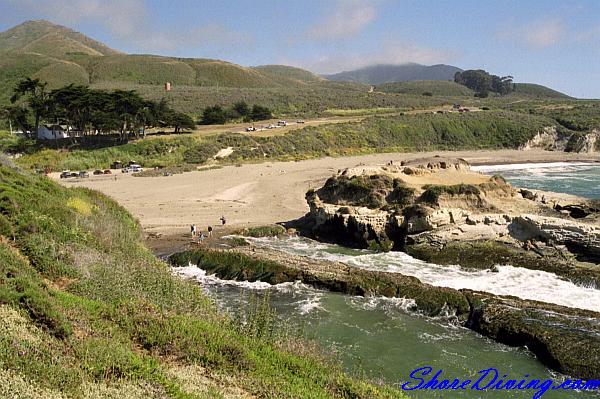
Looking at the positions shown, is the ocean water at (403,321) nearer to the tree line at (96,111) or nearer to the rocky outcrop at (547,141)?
the tree line at (96,111)

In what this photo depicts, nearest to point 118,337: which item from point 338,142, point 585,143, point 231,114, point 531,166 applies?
point 338,142

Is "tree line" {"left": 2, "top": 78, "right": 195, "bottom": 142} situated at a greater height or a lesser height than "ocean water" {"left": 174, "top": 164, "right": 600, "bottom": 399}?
greater

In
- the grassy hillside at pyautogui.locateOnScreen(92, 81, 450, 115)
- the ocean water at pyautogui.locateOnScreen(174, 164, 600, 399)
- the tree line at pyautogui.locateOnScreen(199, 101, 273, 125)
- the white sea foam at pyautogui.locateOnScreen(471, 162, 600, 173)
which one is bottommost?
the ocean water at pyautogui.locateOnScreen(174, 164, 600, 399)

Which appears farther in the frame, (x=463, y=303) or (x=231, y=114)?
(x=231, y=114)

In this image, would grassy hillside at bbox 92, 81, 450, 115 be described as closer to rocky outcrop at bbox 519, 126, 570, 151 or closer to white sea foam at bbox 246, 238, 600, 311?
rocky outcrop at bbox 519, 126, 570, 151

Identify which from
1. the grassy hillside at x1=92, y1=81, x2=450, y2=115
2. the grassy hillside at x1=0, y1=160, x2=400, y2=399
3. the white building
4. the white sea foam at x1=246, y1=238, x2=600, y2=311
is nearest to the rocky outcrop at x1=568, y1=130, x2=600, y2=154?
the grassy hillside at x1=92, y1=81, x2=450, y2=115

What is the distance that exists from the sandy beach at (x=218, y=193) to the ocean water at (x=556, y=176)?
15.8m

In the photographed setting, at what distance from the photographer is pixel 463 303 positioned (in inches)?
645

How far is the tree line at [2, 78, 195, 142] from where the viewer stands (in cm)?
5569

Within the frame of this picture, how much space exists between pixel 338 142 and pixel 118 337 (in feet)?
202

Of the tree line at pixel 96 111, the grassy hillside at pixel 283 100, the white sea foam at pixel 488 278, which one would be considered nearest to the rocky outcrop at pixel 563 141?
the grassy hillside at pixel 283 100

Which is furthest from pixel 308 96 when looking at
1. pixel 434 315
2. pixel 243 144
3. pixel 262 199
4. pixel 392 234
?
pixel 434 315

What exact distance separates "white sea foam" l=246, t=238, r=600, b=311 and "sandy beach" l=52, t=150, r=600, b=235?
8.84m

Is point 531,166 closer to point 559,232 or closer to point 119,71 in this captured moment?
point 559,232
